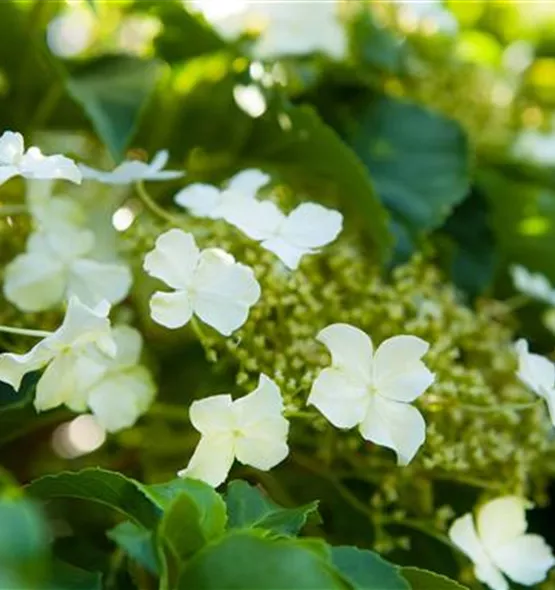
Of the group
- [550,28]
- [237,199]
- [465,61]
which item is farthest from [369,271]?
[550,28]

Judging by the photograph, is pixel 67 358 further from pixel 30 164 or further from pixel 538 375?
pixel 538 375

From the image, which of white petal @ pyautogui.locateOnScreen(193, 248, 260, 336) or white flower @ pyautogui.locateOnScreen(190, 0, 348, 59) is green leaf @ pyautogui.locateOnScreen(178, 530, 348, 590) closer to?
white petal @ pyautogui.locateOnScreen(193, 248, 260, 336)

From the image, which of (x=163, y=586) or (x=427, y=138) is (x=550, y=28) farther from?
(x=163, y=586)

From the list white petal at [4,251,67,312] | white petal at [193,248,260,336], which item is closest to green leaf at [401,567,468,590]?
white petal at [193,248,260,336]

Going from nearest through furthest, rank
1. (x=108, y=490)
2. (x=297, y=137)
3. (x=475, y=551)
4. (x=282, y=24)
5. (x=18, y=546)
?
(x=18, y=546) < (x=108, y=490) < (x=475, y=551) < (x=297, y=137) < (x=282, y=24)

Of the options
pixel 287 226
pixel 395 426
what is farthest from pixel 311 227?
pixel 395 426

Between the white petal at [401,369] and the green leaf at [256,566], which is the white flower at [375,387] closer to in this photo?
the white petal at [401,369]
